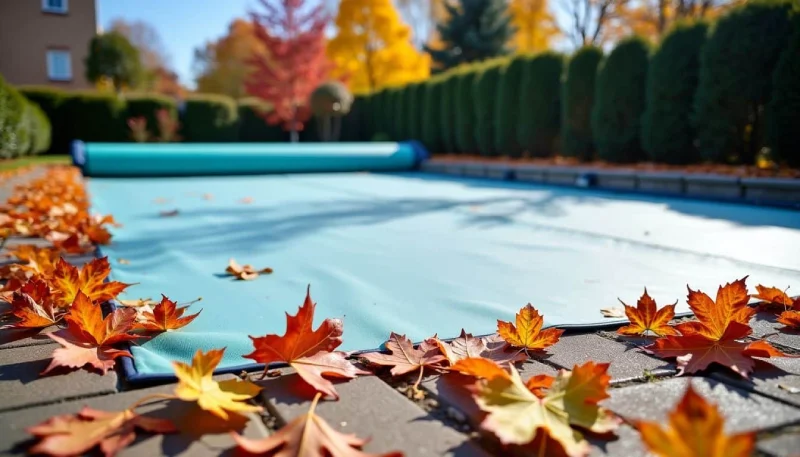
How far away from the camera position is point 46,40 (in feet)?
60.4

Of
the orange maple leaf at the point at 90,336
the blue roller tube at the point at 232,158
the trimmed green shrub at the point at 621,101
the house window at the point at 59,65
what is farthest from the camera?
the house window at the point at 59,65

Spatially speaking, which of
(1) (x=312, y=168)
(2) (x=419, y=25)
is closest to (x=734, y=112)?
(1) (x=312, y=168)

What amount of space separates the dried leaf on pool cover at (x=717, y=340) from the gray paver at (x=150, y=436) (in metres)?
0.90

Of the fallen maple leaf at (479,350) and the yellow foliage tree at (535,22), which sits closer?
the fallen maple leaf at (479,350)

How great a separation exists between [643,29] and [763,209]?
18261mm

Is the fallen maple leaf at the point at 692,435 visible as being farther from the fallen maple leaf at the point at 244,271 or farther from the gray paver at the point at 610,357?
the fallen maple leaf at the point at 244,271

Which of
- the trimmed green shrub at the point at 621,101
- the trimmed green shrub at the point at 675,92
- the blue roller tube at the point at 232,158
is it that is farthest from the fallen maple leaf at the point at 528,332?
the blue roller tube at the point at 232,158

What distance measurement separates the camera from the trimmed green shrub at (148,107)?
Result: 13.4 m

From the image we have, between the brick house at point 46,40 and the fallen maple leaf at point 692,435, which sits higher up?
the brick house at point 46,40

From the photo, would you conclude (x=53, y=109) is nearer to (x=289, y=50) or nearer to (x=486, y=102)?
(x=289, y=50)

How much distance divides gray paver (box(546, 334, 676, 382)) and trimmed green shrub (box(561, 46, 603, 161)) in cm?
688

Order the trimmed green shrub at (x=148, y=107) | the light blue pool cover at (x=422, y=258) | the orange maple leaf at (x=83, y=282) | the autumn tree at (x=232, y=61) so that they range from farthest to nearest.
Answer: the autumn tree at (x=232, y=61) < the trimmed green shrub at (x=148, y=107) < the light blue pool cover at (x=422, y=258) < the orange maple leaf at (x=83, y=282)

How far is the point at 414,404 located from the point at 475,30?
20.0 meters

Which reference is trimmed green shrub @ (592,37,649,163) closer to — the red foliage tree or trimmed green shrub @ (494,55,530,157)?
trimmed green shrub @ (494,55,530,157)
